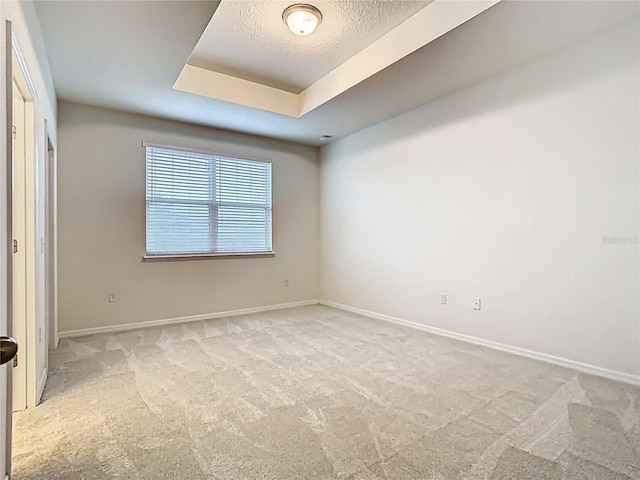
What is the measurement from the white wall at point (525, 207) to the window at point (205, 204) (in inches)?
65.1

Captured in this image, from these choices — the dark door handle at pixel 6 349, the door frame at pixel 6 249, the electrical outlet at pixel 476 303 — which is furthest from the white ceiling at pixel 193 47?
the dark door handle at pixel 6 349

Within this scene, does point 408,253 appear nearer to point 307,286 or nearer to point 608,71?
point 307,286

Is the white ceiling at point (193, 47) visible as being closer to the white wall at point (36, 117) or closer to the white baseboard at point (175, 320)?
the white wall at point (36, 117)

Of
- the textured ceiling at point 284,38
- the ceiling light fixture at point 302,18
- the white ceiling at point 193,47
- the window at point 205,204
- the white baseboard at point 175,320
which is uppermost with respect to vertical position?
the textured ceiling at point 284,38

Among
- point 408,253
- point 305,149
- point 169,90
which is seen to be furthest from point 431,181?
point 169,90

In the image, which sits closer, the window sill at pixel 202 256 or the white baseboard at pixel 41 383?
the white baseboard at pixel 41 383

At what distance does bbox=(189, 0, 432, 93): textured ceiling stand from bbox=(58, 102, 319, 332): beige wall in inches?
51.9

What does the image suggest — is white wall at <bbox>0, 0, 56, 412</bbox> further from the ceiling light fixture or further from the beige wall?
the ceiling light fixture

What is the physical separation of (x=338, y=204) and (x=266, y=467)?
4.11 metres

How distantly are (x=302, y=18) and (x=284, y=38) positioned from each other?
0.43 meters

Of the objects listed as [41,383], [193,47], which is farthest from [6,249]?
[193,47]

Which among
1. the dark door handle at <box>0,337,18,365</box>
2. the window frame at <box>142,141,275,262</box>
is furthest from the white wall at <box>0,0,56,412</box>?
the window frame at <box>142,141,275,262</box>

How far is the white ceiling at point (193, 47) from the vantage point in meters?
2.35

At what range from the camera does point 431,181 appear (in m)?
3.98
